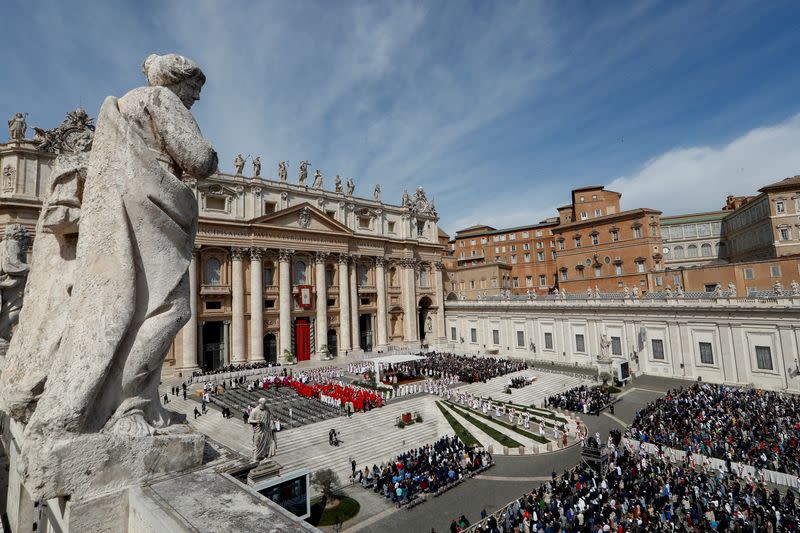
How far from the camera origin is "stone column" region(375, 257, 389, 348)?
45.4m

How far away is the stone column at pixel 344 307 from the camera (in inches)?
1644

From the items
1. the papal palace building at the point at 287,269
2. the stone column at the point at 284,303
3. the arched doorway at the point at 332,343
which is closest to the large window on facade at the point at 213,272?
the papal palace building at the point at 287,269

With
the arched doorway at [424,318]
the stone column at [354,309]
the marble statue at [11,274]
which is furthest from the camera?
the arched doorway at [424,318]

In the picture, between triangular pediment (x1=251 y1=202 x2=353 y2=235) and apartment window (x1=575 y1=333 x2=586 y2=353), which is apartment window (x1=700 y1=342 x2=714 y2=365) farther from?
triangular pediment (x1=251 y1=202 x2=353 y2=235)

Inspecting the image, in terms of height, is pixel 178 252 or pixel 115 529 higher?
pixel 178 252

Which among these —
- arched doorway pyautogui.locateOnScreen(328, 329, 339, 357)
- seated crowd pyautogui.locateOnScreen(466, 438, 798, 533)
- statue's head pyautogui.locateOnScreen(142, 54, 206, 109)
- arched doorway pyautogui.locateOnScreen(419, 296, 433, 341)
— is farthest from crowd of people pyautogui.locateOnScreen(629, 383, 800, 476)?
arched doorway pyautogui.locateOnScreen(419, 296, 433, 341)

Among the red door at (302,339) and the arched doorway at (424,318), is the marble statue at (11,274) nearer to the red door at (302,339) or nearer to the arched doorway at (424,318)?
the red door at (302,339)

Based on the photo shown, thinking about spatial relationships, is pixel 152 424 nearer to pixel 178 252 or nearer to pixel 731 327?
pixel 178 252

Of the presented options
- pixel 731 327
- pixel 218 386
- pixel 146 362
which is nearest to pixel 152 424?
pixel 146 362

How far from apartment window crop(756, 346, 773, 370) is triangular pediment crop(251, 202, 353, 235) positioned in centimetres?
3402

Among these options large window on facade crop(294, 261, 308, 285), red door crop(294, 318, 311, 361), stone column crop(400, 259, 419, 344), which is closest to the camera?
red door crop(294, 318, 311, 361)

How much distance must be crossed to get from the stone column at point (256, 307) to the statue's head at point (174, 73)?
113ft

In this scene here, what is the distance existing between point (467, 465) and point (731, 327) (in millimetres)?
23423

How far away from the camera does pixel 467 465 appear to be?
1627cm
